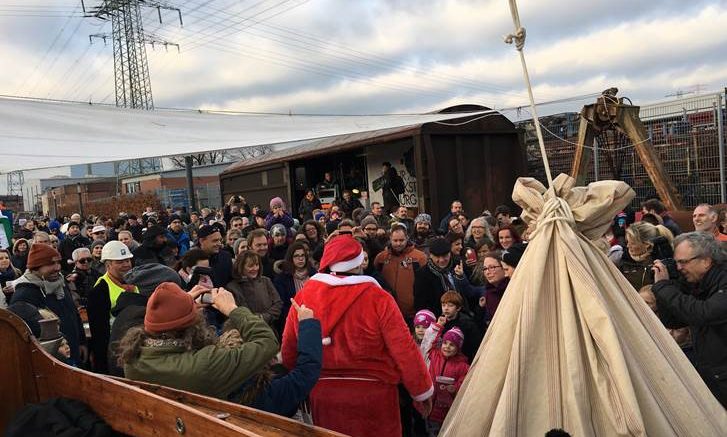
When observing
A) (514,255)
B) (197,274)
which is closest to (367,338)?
(514,255)

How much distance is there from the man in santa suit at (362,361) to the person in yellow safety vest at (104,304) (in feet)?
6.22

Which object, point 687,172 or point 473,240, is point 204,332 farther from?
point 687,172

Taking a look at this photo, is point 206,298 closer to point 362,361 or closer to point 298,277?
point 362,361

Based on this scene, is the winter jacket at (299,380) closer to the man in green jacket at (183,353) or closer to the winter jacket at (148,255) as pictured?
the man in green jacket at (183,353)

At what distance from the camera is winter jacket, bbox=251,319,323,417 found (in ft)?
7.43

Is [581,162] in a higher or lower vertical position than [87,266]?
higher

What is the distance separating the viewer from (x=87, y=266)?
19.7ft

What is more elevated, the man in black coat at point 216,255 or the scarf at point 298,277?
the man in black coat at point 216,255

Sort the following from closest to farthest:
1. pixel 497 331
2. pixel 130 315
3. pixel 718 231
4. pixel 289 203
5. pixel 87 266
A: pixel 497 331 → pixel 130 315 → pixel 718 231 → pixel 87 266 → pixel 289 203

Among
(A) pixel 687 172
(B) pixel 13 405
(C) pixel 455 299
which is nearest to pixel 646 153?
(A) pixel 687 172

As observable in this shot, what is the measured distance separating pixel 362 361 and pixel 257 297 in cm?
194

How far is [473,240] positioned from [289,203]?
922 centimetres

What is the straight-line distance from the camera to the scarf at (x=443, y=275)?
4.53 m

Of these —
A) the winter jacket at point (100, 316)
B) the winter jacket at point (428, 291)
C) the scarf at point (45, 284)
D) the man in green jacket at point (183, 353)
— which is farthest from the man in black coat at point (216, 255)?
the man in green jacket at point (183, 353)
